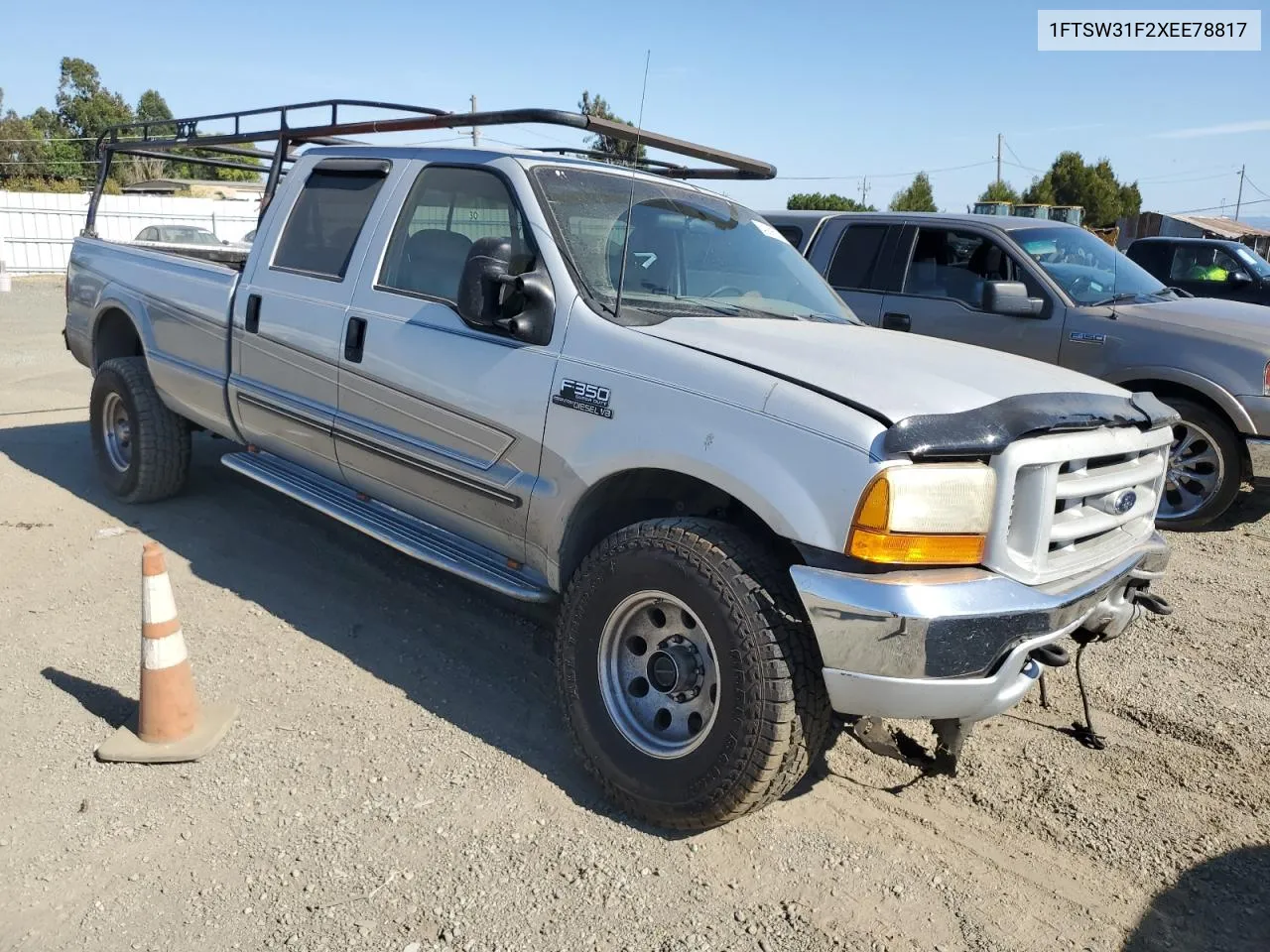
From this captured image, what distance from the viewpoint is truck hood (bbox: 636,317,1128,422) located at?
9.26 feet

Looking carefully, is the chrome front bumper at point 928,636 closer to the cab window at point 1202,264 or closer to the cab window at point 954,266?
the cab window at point 954,266

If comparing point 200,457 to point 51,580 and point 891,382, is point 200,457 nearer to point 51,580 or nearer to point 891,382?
point 51,580

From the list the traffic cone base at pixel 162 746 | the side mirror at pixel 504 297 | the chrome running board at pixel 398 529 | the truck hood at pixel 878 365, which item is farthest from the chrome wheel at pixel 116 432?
the truck hood at pixel 878 365

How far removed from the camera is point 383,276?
4.18 metres

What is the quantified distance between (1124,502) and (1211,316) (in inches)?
164

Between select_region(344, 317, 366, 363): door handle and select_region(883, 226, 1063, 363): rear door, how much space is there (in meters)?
4.46

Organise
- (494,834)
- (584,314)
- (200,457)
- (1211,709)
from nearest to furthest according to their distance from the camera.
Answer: (494,834) < (584,314) < (1211,709) < (200,457)

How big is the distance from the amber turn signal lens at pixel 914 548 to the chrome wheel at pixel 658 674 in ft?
1.87

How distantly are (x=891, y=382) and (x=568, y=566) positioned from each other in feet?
4.17

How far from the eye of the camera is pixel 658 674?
315 cm

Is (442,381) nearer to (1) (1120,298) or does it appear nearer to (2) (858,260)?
(2) (858,260)

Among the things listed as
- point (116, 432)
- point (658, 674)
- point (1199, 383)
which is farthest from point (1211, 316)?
point (116, 432)

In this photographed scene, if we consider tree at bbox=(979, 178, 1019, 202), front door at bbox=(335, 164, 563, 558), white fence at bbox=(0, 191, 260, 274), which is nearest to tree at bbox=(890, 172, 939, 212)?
tree at bbox=(979, 178, 1019, 202)

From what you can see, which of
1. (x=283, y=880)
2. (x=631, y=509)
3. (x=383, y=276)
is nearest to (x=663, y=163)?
(x=383, y=276)
